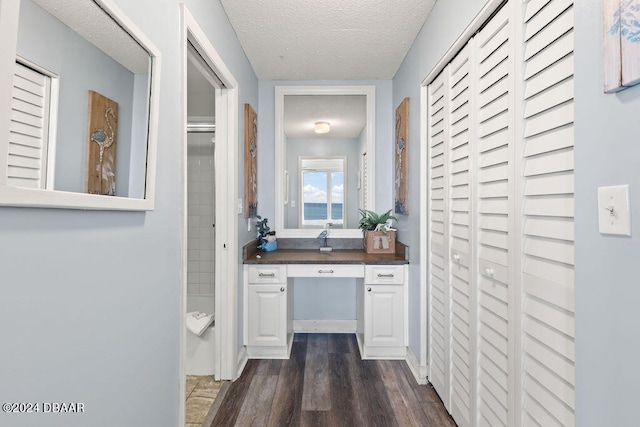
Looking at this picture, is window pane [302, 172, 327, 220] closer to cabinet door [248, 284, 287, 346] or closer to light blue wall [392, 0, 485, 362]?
light blue wall [392, 0, 485, 362]

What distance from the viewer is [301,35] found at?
2492 mm

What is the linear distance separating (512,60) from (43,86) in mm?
1449

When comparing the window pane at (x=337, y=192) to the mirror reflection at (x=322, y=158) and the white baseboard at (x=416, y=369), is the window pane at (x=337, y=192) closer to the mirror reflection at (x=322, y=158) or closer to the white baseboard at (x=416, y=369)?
the mirror reflection at (x=322, y=158)

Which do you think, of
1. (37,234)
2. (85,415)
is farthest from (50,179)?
(85,415)

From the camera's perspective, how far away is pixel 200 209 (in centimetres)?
→ 374

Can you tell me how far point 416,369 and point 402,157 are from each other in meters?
1.61

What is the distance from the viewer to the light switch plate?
775 millimetres

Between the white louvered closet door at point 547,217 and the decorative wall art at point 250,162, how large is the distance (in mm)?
2008

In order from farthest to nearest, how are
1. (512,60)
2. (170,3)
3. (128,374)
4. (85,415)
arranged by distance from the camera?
1. (170,3)
2. (512,60)
3. (128,374)
4. (85,415)

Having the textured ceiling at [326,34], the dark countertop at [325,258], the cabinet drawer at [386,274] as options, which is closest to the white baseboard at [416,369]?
the cabinet drawer at [386,274]

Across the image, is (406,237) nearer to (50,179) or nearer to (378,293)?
(378,293)

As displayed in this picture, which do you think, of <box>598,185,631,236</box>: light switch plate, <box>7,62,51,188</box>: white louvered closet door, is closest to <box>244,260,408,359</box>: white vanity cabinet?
<box>598,185,631,236</box>: light switch plate

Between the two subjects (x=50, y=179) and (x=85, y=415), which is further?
(x=85, y=415)

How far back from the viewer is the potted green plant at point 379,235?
9.93 feet
